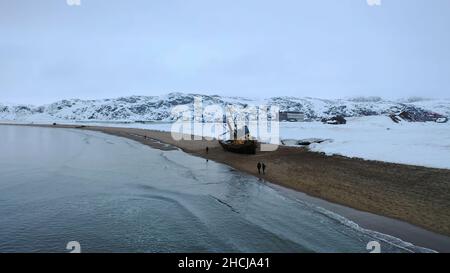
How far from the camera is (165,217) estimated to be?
→ 21375 mm

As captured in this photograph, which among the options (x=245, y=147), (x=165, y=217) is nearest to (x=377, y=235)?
(x=165, y=217)

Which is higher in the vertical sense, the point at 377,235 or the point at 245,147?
the point at 245,147

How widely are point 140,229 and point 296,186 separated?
49.8ft

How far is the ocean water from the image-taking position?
16.9 metres

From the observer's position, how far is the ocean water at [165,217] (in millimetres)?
16875

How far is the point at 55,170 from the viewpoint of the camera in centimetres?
3906

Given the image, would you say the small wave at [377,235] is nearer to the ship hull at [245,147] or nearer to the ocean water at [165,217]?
the ocean water at [165,217]

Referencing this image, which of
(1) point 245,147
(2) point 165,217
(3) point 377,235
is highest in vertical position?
(1) point 245,147

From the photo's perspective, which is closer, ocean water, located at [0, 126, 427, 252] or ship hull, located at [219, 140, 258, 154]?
ocean water, located at [0, 126, 427, 252]

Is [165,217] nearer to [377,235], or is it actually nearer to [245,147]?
[377,235]

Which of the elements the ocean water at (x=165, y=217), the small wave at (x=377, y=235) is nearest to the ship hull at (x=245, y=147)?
the ocean water at (x=165, y=217)

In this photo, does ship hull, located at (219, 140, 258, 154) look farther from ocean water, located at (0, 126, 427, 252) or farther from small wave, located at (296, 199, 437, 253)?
small wave, located at (296, 199, 437, 253)

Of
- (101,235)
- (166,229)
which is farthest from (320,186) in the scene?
(101,235)

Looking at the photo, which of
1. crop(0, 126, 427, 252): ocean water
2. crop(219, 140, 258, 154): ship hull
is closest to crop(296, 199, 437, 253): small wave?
crop(0, 126, 427, 252): ocean water
